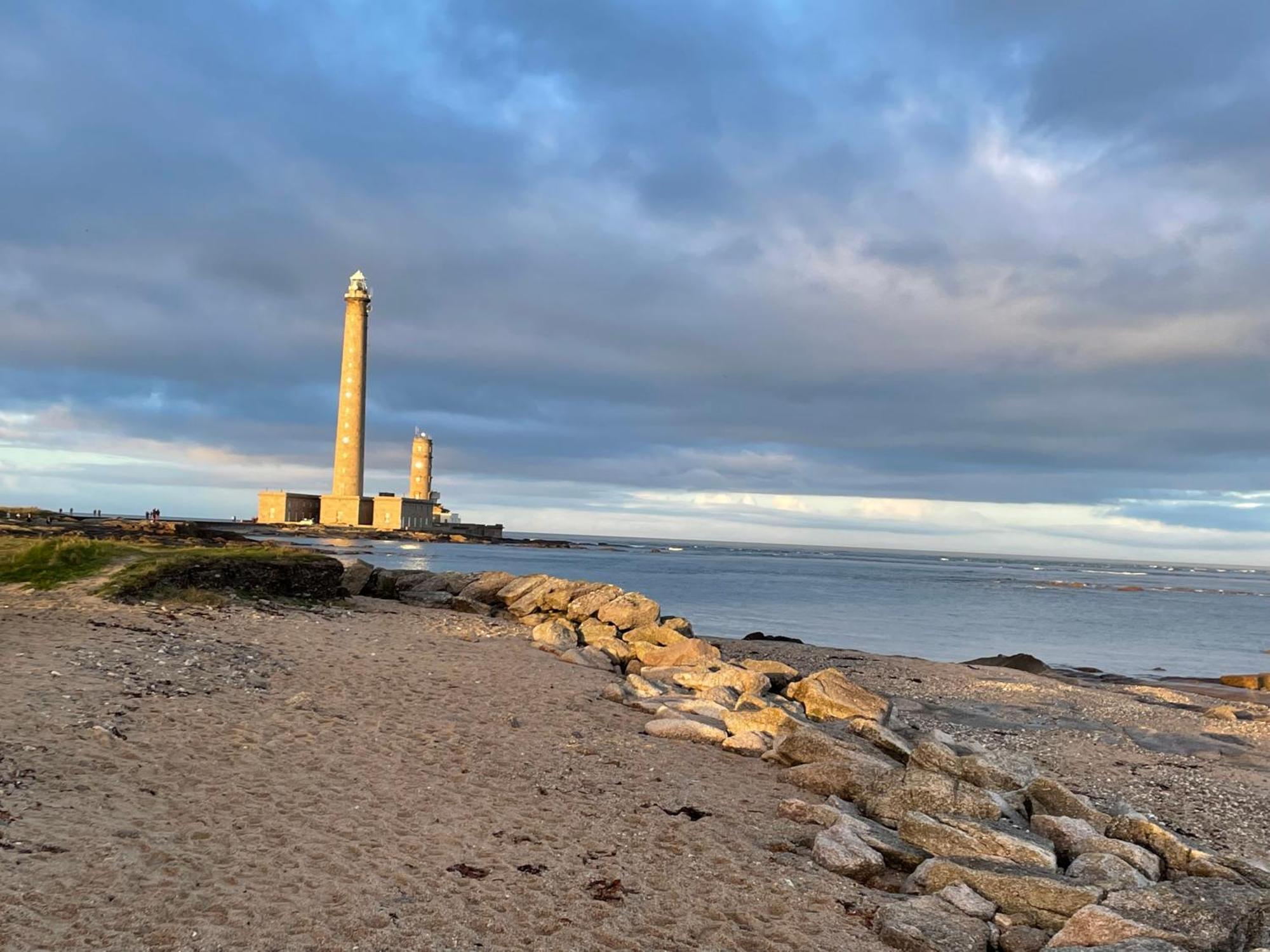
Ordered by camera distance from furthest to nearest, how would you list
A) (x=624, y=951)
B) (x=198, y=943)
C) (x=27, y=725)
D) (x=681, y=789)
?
(x=681, y=789)
(x=27, y=725)
(x=624, y=951)
(x=198, y=943)

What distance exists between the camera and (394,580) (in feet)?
86.3

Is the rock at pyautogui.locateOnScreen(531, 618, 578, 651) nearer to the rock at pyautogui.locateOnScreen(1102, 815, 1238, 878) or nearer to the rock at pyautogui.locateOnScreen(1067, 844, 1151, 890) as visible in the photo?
the rock at pyautogui.locateOnScreen(1102, 815, 1238, 878)

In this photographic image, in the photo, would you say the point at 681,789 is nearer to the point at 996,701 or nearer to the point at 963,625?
the point at 996,701

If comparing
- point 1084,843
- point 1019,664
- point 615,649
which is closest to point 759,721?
point 1084,843

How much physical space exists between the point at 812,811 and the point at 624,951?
3452mm

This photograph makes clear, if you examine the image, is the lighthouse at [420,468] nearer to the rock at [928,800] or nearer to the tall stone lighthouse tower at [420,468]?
the tall stone lighthouse tower at [420,468]

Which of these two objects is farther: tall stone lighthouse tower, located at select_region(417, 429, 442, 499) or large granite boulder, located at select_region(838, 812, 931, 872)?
tall stone lighthouse tower, located at select_region(417, 429, 442, 499)

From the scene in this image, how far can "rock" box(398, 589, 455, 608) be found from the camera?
25203mm

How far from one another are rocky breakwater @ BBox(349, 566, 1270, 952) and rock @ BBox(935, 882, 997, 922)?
0.01 meters

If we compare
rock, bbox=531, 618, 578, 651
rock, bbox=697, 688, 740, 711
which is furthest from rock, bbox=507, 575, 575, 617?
rock, bbox=697, 688, 740, 711

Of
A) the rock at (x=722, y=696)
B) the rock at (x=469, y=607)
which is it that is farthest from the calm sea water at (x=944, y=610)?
the rock at (x=722, y=696)

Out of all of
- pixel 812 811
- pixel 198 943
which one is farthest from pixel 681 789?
pixel 198 943

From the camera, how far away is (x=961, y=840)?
25.5ft

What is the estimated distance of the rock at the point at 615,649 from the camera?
18344 mm
